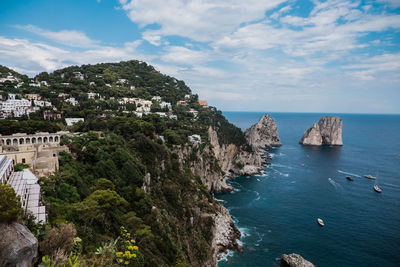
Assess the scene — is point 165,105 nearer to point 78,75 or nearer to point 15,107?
point 78,75

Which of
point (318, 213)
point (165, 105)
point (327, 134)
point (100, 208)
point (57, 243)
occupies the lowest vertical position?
point (318, 213)

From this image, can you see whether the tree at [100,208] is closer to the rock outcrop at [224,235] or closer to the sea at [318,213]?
the rock outcrop at [224,235]

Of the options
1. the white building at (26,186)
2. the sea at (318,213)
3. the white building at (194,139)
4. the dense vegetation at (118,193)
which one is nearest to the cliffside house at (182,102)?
the dense vegetation at (118,193)

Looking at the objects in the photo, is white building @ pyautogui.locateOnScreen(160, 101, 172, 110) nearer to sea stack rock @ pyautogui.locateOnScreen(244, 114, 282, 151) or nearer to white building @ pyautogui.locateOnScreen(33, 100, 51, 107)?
white building @ pyautogui.locateOnScreen(33, 100, 51, 107)

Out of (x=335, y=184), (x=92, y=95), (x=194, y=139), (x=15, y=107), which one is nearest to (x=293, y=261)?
(x=194, y=139)

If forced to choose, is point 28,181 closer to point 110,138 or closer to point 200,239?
point 110,138

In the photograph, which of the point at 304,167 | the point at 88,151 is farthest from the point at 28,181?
the point at 304,167

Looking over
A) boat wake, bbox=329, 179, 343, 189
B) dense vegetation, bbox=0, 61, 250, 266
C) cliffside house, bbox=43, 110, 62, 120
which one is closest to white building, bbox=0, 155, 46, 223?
dense vegetation, bbox=0, 61, 250, 266
